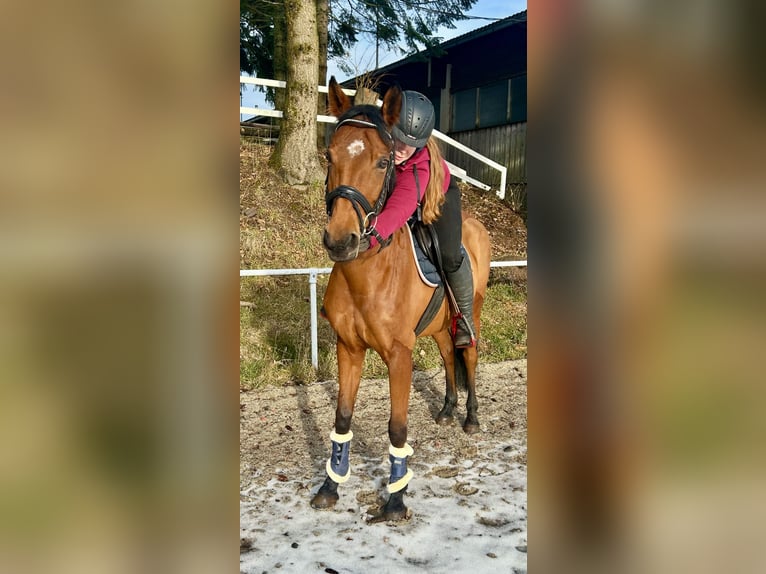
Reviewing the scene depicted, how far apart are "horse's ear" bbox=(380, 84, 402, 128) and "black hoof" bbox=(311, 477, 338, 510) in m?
1.93

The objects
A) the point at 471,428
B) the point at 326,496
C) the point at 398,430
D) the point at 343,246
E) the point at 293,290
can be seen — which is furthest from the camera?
the point at 293,290

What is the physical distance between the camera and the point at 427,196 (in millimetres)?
2998

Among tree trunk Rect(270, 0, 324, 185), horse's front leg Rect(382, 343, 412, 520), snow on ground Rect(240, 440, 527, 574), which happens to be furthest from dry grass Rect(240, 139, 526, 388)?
horse's front leg Rect(382, 343, 412, 520)

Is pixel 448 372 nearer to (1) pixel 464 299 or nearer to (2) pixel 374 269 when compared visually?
(1) pixel 464 299

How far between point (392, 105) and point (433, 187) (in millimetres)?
638

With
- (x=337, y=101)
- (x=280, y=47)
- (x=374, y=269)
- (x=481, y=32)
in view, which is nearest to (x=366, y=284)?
(x=374, y=269)

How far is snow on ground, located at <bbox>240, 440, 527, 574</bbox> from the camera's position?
7.96 ft

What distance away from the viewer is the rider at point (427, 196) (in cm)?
259

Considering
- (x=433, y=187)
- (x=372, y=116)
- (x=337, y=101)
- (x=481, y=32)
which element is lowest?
(x=433, y=187)

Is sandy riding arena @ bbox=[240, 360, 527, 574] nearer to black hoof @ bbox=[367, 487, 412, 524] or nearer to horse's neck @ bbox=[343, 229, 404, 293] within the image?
black hoof @ bbox=[367, 487, 412, 524]
